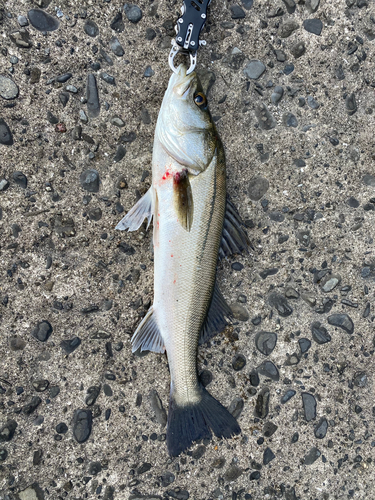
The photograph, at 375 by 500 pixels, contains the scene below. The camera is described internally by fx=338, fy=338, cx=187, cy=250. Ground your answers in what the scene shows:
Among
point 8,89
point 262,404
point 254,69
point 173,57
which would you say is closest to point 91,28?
Answer: point 173,57

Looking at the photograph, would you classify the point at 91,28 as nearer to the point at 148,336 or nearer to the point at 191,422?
the point at 148,336

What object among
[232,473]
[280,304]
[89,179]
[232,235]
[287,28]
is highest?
[287,28]

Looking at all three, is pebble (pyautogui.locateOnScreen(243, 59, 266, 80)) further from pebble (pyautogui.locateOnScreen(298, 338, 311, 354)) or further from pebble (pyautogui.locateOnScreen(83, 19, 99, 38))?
pebble (pyautogui.locateOnScreen(298, 338, 311, 354))

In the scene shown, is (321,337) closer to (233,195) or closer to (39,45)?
(233,195)

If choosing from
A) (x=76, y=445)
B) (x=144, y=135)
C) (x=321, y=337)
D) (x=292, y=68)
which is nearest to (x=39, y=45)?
(x=144, y=135)

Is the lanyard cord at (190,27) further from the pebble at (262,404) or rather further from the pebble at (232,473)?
the pebble at (232,473)

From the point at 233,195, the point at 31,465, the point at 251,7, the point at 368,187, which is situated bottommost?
the point at 31,465
